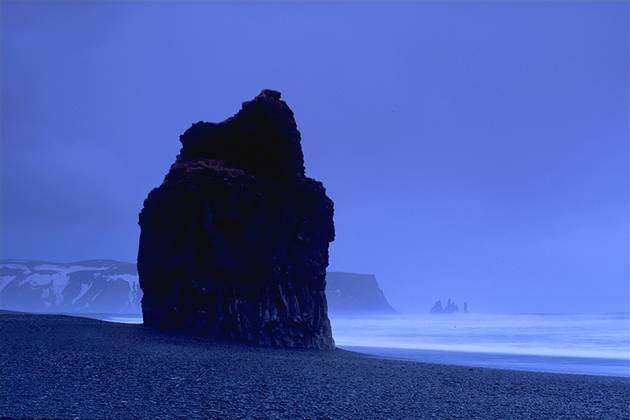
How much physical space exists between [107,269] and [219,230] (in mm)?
142907

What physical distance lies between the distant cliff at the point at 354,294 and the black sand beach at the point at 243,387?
130 metres

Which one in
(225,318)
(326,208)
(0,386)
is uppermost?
(326,208)

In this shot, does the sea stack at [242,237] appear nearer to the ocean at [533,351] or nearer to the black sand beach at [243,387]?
the black sand beach at [243,387]

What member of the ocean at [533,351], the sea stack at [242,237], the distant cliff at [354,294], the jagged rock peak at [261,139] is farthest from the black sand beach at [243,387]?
the distant cliff at [354,294]

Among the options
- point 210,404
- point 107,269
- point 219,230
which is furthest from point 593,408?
point 107,269

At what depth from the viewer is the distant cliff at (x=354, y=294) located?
503ft

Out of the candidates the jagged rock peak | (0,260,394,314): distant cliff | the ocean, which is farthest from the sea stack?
(0,260,394,314): distant cliff

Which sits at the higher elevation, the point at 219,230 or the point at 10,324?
the point at 219,230

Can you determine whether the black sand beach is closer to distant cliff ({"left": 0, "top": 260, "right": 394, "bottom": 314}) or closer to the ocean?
the ocean

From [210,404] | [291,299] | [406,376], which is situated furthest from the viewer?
[291,299]

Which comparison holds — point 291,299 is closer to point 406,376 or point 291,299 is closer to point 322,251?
point 322,251

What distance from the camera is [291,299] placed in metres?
25.7

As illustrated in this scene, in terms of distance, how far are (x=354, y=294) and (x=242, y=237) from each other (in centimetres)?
13880

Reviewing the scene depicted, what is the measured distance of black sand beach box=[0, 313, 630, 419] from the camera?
975 centimetres
